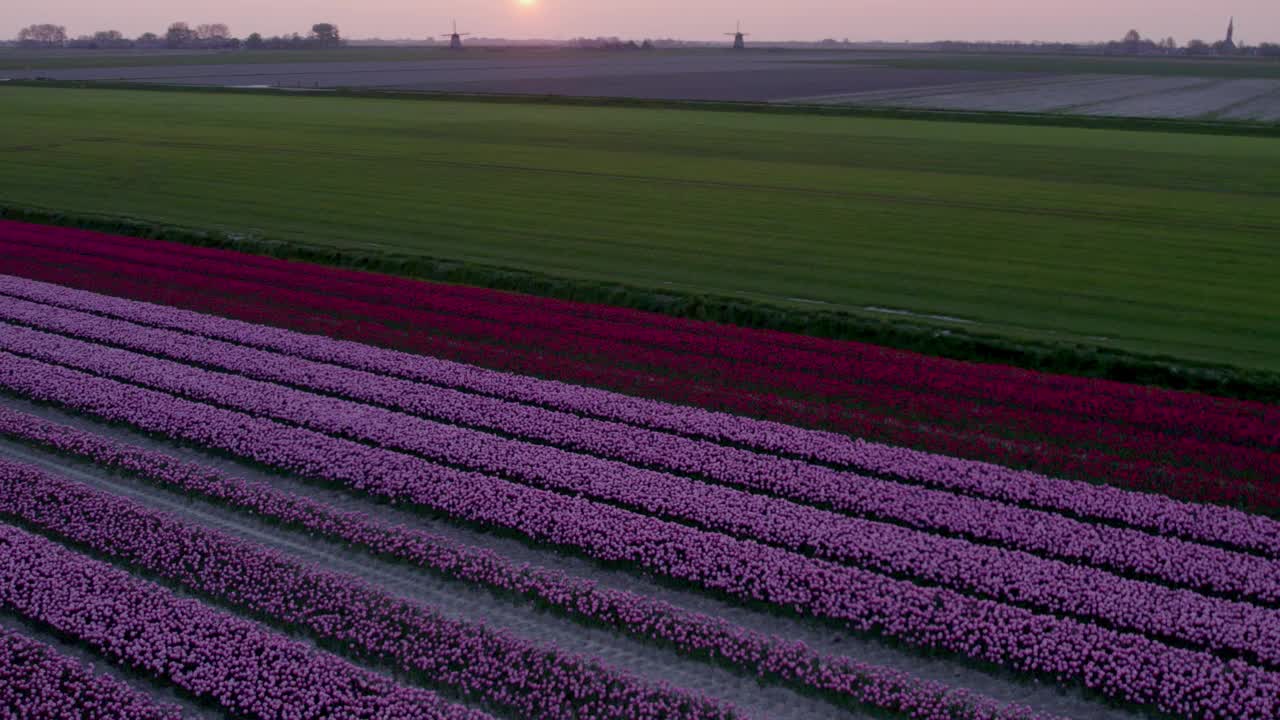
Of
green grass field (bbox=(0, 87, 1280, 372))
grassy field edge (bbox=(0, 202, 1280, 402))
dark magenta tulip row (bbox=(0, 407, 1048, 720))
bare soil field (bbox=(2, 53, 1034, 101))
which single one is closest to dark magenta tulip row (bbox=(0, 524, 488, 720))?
dark magenta tulip row (bbox=(0, 407, 1048, 720))

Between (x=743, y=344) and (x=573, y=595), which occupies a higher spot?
(x=743, y=344)

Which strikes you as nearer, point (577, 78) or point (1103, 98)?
point (1103, 98)

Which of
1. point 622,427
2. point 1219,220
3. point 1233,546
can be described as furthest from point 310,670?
point 1219,220

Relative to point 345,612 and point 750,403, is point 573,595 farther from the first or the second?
point 750,403

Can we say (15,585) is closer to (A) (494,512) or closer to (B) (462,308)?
(A) (494,512)

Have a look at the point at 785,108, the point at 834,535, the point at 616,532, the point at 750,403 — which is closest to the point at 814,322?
the point at 750,403

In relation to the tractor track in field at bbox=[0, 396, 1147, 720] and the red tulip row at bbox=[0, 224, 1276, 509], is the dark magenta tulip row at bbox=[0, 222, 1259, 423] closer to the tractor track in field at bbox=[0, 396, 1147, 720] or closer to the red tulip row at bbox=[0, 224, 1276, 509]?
the red tulip row at bbox=[0, 224, 1276, 509]
